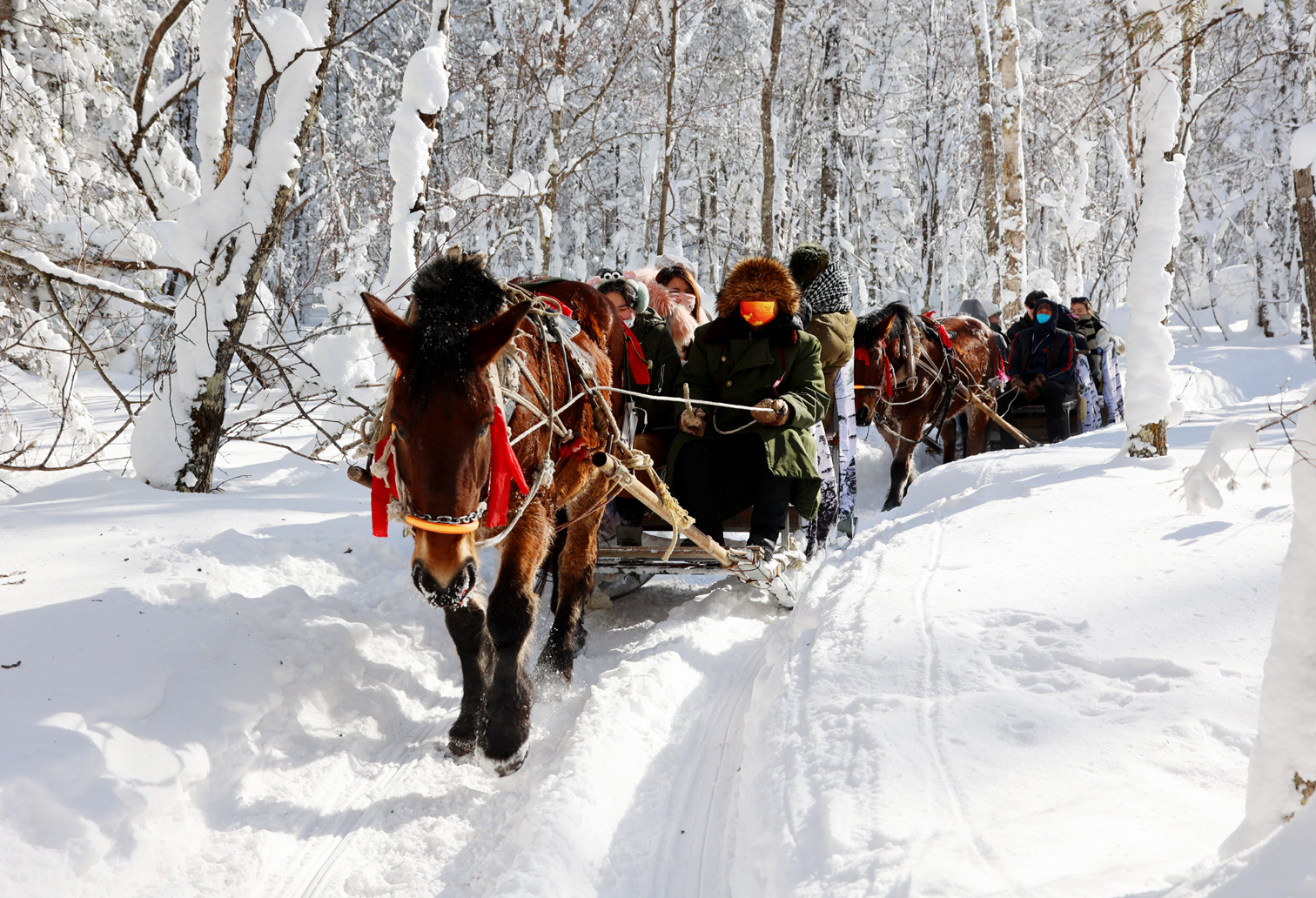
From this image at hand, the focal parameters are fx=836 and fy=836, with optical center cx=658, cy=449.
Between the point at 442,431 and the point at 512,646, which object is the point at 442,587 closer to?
the point at 442,431

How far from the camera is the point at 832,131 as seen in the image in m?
19.9

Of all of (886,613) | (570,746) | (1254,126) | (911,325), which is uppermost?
(1254,126)

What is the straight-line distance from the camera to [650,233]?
18.2 metres

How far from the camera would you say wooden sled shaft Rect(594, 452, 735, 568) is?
11.8ft

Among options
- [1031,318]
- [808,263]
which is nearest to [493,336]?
[808,263]

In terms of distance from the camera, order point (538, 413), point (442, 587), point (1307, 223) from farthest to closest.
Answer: point (1307, 223) → point (538, 413) → point (442, 587)

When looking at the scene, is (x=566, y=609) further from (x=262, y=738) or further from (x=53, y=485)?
(x=53, y=485)

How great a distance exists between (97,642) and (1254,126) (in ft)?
84.2

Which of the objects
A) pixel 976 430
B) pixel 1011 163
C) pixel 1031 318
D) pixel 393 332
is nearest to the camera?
pixel 393 332

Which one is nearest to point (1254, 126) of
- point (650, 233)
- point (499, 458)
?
point (650, 233)

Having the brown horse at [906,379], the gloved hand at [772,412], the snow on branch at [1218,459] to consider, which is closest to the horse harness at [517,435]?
the gloved hand at [772,412]

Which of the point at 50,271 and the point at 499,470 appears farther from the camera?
the point at 50,271

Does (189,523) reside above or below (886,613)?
above

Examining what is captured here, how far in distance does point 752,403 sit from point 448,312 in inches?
99.1
